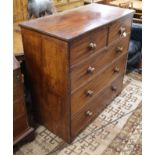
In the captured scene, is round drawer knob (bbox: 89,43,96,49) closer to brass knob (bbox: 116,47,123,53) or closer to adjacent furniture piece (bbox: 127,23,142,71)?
brass knob (bbox: 116,47,123,53)

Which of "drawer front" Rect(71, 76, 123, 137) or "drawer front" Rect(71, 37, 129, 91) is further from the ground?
"drawer front" Rect(71, 37, 129, 91)

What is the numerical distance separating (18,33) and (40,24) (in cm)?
65

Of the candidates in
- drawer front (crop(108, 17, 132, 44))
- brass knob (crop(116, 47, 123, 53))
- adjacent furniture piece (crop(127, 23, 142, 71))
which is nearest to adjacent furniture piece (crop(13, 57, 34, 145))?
drawer front (crop(108, 17, 132, 44))

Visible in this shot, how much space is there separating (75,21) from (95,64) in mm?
363

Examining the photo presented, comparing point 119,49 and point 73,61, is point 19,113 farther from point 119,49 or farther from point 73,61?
point 119,49

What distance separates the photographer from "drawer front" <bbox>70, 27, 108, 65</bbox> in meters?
1.32

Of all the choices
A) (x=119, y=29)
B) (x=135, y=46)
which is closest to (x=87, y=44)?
(x=119, y=29)

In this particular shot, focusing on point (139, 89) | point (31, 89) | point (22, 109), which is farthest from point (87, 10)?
point (139, 89)

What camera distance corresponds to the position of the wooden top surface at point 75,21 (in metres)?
1.34

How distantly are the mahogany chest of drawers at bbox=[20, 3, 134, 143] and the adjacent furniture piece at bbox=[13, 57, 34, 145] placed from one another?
0.59ft

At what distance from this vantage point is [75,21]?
5.04 feet

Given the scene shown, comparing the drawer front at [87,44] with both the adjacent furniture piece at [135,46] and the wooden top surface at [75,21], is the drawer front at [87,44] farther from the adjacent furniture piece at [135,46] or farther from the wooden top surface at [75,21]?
the adjacent furniture piece at [135,46]

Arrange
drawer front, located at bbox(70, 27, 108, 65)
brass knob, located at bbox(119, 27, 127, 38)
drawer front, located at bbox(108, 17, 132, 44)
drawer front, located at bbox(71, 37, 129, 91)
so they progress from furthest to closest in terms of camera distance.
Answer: brass knob, located at bbox(119, 27, 127, 38) → drawer front, located at bbox(108, 17, 132, 44) → drawer front, located at bbox(71, 37, 129, 91) → drawer front, located at bbox(70, 27, 108, 65)
